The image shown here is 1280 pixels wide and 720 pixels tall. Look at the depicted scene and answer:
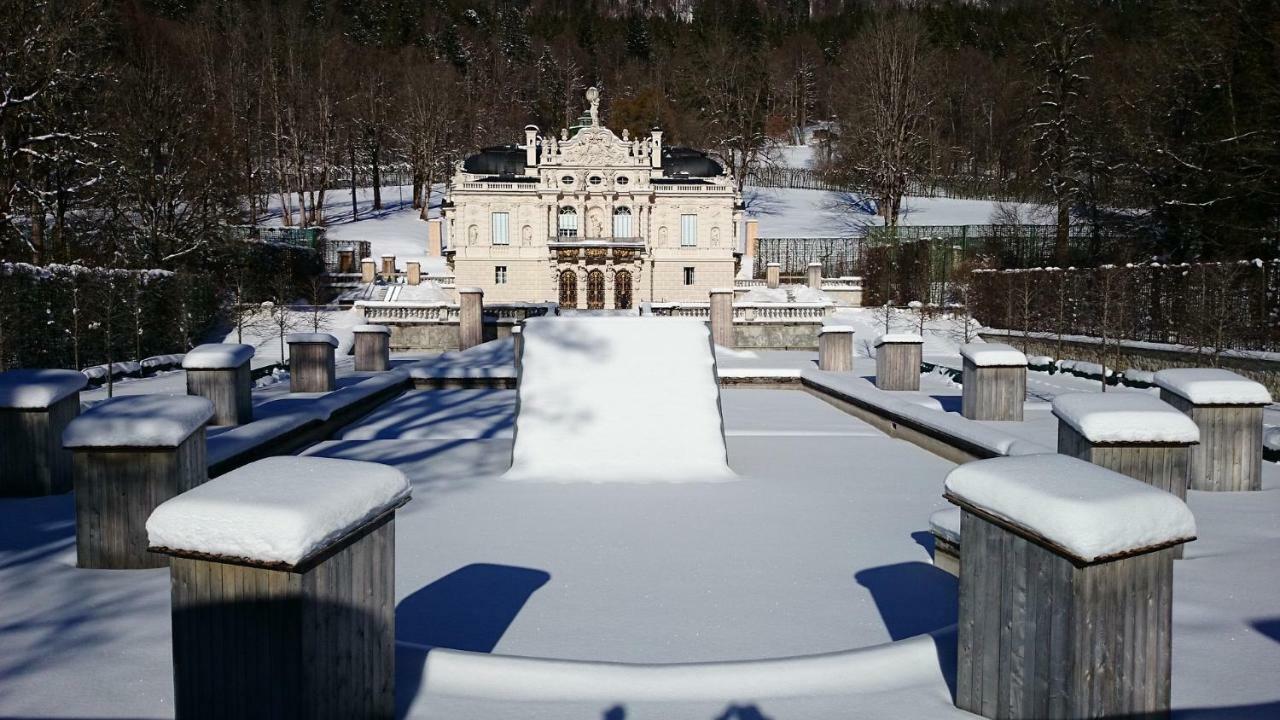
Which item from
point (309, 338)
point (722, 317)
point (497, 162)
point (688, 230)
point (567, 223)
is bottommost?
point (309, 338)

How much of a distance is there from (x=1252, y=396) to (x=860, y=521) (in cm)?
351

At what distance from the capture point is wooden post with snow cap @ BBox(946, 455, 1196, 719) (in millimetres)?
2980

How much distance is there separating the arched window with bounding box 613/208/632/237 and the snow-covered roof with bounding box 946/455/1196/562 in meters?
43.7

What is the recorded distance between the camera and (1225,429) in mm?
7434

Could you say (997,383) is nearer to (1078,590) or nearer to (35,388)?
(1078,590)

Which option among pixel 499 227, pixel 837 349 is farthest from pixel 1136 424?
pixel 499 227

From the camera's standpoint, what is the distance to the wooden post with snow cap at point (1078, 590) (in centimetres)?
298

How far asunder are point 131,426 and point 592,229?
137 feet

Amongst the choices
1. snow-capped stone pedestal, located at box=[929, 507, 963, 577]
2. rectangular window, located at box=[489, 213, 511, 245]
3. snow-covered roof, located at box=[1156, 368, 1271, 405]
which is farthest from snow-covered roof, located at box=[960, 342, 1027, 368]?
rectangular window, located at box=[489, 213, 511, 245]

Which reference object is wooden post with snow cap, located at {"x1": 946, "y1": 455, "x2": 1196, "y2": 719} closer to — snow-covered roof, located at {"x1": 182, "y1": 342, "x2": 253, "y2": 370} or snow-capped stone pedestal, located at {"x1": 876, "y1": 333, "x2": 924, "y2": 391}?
snow-covered roof, located at {"x1": 182, "y1": 342, "x2": 253, "y2": 370}

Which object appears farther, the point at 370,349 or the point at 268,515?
the point at 370,349

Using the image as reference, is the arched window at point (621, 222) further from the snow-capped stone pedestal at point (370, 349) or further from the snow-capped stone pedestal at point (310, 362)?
the snow-capped stone pedestal at point (310, 362)

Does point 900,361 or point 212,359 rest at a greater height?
point 212,359

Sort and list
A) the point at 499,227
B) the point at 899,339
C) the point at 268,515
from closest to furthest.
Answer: the point at 268,515 → the point at 899,339 → the point at 499,227
